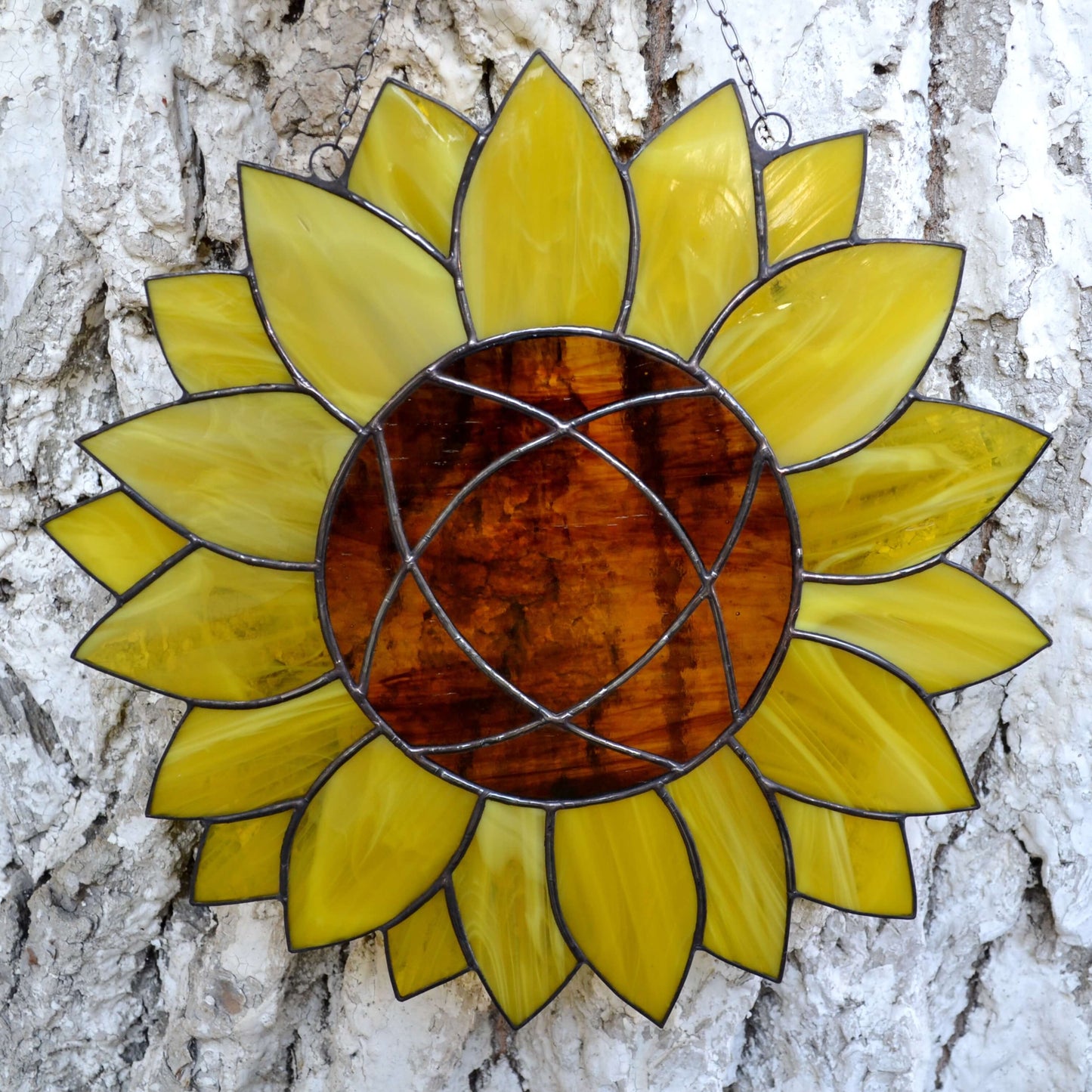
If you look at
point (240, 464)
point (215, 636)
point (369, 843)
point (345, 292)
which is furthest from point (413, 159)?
point (369, 843)

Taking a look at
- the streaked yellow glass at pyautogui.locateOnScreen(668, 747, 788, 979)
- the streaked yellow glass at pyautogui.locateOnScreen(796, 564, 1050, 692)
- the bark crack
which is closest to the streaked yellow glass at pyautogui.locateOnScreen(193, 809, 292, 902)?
the streaked yellow glass at pyautogui.locateOnScreen(668, 747, 788, 979)

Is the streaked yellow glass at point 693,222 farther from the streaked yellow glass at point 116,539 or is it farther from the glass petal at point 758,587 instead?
the streaked yellow glass at point 116,539

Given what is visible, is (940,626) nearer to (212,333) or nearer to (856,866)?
(856,866)

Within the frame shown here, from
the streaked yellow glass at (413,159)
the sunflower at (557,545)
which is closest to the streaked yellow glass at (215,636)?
the sunflower at (557,545)

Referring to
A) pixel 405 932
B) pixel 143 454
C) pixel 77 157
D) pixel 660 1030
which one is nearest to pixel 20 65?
pixel 77 157

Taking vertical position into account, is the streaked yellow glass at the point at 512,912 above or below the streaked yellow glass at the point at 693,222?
below

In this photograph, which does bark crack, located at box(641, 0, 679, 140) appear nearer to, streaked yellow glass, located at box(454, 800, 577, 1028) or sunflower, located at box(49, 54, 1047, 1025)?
sunflower, located at box(49, 54, 1047, 1025)
